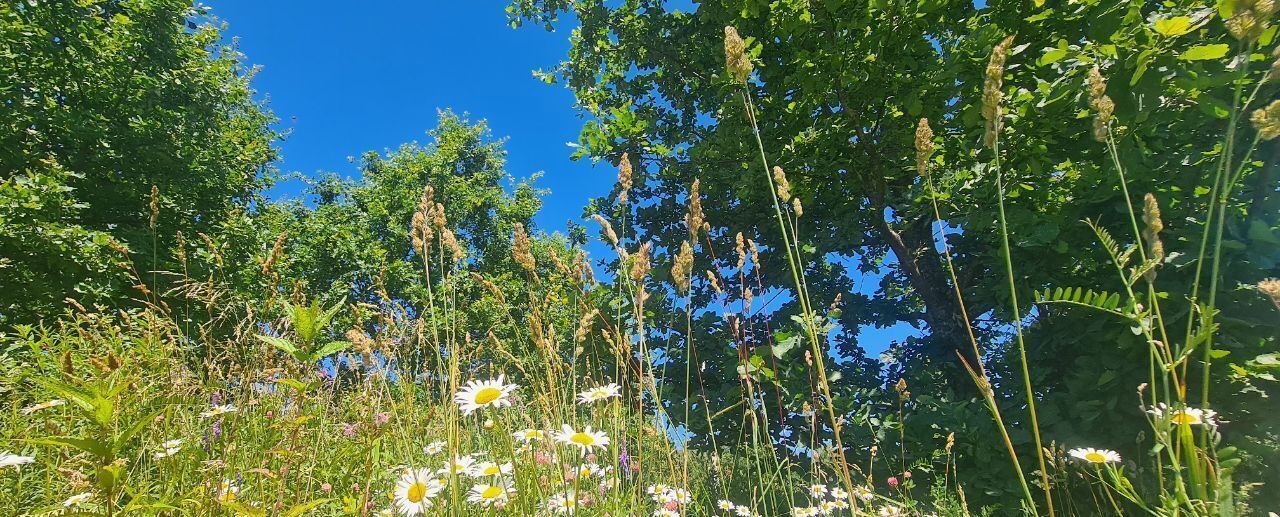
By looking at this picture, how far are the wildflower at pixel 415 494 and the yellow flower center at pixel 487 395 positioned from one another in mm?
279

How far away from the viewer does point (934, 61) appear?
5137 mm

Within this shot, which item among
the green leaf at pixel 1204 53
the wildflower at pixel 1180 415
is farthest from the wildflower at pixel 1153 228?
the green leaf at pixel 1204 53

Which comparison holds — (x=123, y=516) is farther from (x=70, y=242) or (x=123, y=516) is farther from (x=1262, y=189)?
(x=70, y=242)

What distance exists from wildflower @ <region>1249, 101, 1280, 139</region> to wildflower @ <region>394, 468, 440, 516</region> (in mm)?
2126

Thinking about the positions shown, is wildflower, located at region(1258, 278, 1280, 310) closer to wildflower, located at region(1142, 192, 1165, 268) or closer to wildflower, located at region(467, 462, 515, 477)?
wildflower, located at region(1142, 192, 1165, 268)

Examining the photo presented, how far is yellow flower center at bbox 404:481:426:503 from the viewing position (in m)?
1.71

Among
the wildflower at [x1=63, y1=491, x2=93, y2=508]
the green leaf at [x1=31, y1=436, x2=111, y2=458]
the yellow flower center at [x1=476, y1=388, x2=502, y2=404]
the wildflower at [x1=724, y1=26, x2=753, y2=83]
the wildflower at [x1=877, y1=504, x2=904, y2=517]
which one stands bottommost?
the wildflower at [x1=63, y1=491, x2=93, y2=508]

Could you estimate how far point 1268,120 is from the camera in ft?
3.52

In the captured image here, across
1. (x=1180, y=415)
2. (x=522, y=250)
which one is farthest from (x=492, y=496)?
(x=1180, y=415)

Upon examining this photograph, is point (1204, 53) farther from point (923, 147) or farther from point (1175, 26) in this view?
point (923, 147)

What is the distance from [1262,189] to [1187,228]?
51 centimetres

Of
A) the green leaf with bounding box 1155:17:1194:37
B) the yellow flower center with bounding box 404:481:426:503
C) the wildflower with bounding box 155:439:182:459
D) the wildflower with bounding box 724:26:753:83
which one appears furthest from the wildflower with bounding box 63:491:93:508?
the green leaf with bounding box 1155:17:1194:37

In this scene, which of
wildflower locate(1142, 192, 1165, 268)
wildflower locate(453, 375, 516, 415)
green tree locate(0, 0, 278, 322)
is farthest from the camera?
green tree locate(0, 0, 278, 322)

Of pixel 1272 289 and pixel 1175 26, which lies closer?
pixel 1272 289
